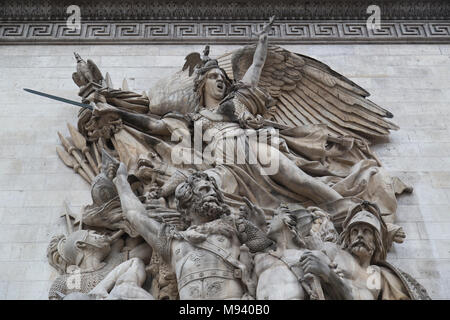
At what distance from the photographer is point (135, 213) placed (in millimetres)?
7238

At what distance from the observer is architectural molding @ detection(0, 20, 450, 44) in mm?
10359

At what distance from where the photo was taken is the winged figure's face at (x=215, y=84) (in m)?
8.85

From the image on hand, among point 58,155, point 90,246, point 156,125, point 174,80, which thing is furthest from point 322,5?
point 90,246

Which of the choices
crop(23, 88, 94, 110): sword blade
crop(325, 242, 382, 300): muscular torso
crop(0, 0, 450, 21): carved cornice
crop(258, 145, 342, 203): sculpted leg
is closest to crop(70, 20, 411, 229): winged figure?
crop(258, 145, 342, 203): sculpted leg

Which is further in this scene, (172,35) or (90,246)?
(172,35)

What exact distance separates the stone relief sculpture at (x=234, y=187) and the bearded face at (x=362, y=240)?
0.01m

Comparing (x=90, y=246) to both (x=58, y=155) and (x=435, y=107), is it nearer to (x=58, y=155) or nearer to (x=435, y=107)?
(x=58, y=155)

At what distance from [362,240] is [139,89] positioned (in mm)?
3843

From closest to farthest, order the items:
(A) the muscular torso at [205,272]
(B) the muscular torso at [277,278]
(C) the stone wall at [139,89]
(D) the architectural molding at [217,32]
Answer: (B) the muscular torso at [277,278]
(A) the muscular torso at [205,272]
(C) the stone wall at [139,89]
(D) the architectural molding at [217,32]

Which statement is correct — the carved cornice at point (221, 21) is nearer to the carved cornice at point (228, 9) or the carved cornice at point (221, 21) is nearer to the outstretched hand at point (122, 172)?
the carved cornice at point (228, 9)

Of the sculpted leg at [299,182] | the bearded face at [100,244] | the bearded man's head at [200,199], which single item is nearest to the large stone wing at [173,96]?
the sculpted leg at [299,182]

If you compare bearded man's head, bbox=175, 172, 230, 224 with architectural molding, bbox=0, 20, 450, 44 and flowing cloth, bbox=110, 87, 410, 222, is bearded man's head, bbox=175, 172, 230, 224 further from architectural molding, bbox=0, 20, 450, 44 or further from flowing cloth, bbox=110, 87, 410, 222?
architectural molding, bbox=0, 20, 450, 44

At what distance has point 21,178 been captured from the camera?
8430 mm
